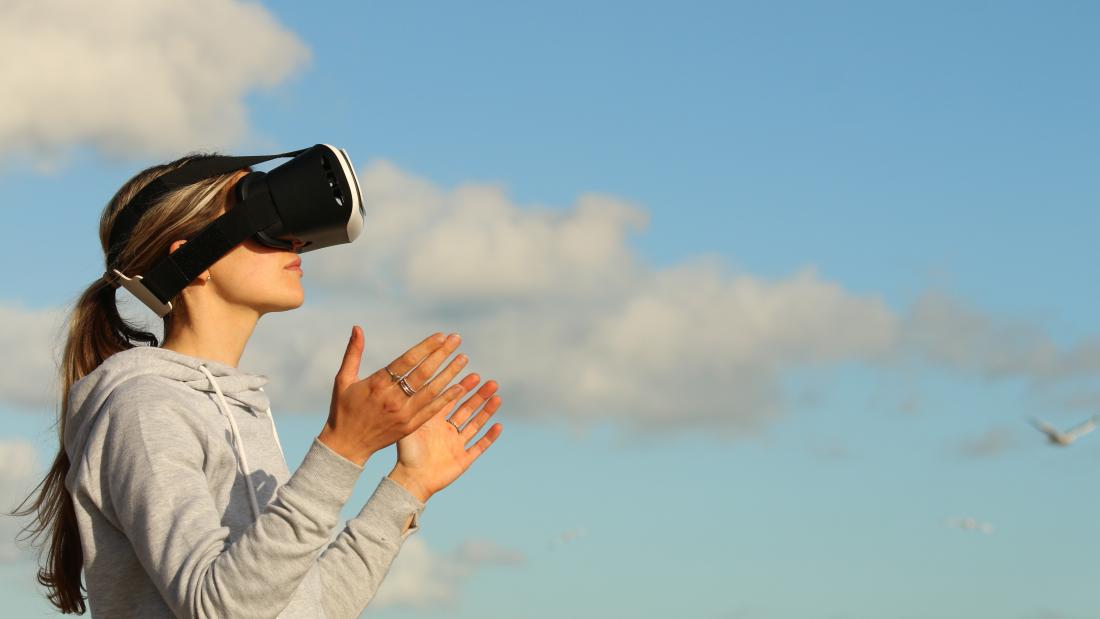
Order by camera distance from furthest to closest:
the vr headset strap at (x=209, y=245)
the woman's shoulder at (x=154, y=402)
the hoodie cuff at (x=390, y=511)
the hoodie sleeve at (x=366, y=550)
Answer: the hoodie cuff at (x=390, y=511) < the hoodie sleeve at (x=366, y=550) < the vr headset strap at (x=209, y=245) < the woman's shoulder at (x=154, y=402)

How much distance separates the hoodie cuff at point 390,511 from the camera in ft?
18.5

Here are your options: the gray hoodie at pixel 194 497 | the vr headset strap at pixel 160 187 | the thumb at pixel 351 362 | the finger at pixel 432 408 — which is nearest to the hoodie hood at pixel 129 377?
Result: the gray hoodie at pixel 194 497

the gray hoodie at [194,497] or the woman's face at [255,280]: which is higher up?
the woman's face at [255,280]

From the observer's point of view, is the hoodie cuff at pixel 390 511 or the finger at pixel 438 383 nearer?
the finger at pixel 438 383

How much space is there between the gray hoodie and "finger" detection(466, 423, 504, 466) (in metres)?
0.78

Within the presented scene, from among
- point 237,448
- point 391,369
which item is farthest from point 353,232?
point 391,369

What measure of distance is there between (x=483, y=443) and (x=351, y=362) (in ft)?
5.88

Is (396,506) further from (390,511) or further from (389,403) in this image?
(389,403)

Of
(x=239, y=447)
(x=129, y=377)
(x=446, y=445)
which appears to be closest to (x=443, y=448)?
(x=446, y=445)

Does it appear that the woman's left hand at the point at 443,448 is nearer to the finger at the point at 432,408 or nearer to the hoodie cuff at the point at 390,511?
the hoodie cuff at the point at 390,511

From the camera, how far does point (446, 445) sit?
5.84m

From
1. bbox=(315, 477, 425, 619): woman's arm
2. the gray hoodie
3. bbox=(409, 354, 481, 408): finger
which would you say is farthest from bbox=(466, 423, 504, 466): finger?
bbox=(409, 354, 481, 408): finger

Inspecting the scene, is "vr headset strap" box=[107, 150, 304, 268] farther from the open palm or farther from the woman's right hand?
the woman's right hand

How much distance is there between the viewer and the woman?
4055mm
